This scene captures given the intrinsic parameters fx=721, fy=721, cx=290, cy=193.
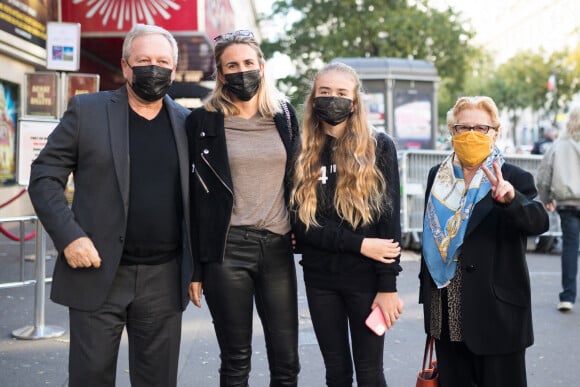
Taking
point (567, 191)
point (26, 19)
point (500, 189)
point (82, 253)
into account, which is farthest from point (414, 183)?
point (82, 253)

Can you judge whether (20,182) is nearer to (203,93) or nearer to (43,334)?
(43,334)

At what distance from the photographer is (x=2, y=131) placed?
516 inches

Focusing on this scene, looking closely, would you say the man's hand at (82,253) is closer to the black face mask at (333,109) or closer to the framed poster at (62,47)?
the black face mask at (333,109)

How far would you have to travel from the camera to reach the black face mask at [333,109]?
11.0 feet

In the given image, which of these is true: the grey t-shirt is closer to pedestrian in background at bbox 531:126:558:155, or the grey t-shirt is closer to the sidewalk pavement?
the sidewalk pavement

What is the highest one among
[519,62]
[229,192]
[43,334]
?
[519,62]

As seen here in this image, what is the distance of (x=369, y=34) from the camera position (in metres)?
28.0

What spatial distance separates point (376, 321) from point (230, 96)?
1283 mm

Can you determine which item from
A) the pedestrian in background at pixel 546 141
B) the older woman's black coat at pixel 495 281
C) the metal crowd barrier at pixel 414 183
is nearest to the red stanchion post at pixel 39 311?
the older woman's black coat at pixel 495 281

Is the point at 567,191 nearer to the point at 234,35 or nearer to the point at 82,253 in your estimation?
the point at 234,35

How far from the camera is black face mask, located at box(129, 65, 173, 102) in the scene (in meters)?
3.21

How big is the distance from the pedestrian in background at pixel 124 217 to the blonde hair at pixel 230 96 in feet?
0.84

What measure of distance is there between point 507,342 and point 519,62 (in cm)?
4953

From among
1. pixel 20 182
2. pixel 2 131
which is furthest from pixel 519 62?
pixel 20 182
